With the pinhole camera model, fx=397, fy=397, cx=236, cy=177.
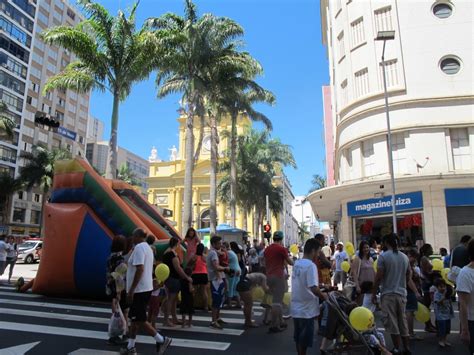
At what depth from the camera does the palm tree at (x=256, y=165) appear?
35062 millimetres

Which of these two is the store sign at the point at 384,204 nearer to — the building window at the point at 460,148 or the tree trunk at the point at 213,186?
the building window at the point at 460,148

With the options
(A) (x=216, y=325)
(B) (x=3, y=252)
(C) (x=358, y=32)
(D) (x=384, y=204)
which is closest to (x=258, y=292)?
(A) (x=216, y=325)

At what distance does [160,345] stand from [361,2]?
22.9 m

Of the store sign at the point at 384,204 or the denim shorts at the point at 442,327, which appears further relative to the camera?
the store sign at the point at 384,204

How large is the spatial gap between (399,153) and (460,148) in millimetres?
2792

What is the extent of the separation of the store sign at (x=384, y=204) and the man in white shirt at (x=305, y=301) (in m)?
16.1

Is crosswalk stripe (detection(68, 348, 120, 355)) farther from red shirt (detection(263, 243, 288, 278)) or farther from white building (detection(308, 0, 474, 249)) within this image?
white building (detection(308, 0, 474, 249))

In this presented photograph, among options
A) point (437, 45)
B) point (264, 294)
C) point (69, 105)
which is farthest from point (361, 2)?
point (69, 105)

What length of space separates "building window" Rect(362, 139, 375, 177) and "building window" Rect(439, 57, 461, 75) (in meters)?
5.06

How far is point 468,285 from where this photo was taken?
4391 millimetres

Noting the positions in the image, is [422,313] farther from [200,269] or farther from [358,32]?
[358,32]

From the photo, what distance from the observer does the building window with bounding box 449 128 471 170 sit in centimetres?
1925

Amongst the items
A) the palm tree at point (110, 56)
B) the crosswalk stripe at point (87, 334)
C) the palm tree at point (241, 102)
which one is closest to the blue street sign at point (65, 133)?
the palm tree at point (110, 56)

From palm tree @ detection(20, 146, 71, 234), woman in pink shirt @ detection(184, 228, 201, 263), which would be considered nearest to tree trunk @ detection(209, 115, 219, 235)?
woman in pink shirt @ detection(184, 228, 201, 263)
